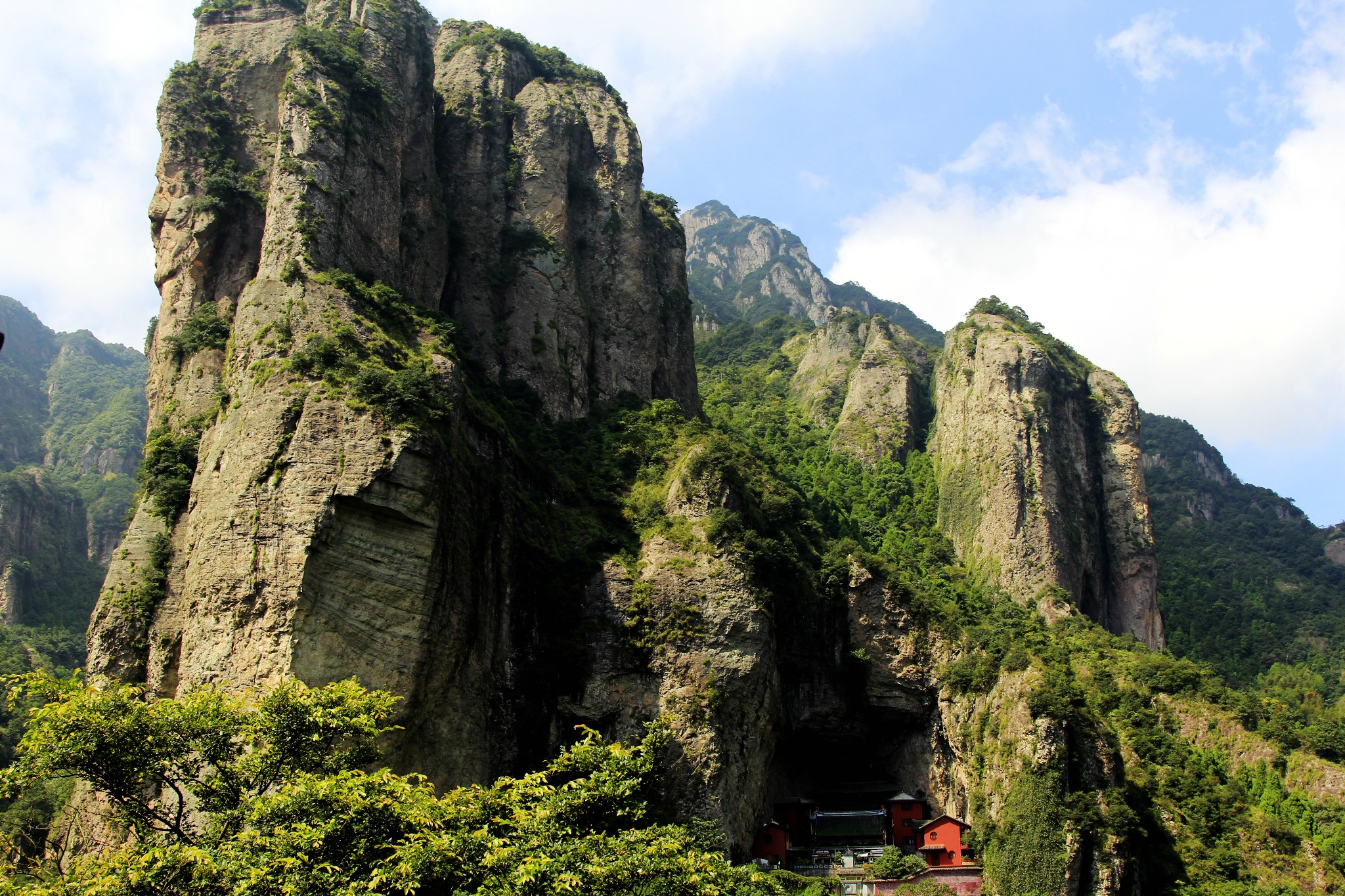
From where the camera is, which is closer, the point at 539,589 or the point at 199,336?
the point at 539,589

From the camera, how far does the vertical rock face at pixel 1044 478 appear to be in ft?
255

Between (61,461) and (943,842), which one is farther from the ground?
(61,461)

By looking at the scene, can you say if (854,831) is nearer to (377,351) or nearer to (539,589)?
(539,589)

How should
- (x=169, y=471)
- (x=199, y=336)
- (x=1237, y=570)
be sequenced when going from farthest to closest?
(x=1237, y=570) → (x=199, y=336) → (x=169, y=471)

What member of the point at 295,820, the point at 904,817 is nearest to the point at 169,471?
the point at 295,820

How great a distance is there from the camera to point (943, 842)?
53.2 m

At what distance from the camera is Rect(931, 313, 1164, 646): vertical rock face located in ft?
255

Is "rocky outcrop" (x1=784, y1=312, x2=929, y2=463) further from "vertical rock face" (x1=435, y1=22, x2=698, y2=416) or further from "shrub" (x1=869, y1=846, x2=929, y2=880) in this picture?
"shrub" (x1=869, y1=846, x2=929, y2=880)

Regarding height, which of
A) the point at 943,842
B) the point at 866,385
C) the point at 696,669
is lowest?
the point at 943,842

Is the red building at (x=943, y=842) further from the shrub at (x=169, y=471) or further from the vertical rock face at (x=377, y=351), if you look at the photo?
the shrub at (x=169, y=471)

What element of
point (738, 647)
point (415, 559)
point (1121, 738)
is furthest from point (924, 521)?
point (415, 559)

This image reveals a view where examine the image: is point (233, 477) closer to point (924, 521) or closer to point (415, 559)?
point (415, 559)

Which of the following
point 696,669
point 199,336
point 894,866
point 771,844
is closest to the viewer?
point 696,669

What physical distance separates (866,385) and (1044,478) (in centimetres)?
2127
